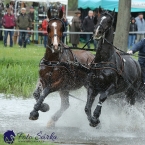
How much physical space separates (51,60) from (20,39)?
17.8 metres

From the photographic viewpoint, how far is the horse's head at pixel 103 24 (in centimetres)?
1022

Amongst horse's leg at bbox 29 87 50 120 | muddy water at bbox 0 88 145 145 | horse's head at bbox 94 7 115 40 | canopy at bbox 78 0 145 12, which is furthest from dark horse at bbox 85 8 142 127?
canopy at bbox 78 0 145 12

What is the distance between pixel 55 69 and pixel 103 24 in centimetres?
Result: 117

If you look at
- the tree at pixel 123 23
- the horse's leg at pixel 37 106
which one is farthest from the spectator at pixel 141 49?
the tree at pixel 123 23

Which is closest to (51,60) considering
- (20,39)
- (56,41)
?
(56,41)

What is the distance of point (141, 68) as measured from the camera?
12.1m

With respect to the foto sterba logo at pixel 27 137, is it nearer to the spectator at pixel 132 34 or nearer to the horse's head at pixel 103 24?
the horse's head at pixel 103 24

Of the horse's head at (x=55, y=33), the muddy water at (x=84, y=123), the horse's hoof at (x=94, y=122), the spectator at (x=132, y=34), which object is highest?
the horse's head at (x=55, y=33)

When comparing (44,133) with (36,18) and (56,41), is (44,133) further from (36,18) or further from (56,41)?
(36,18)

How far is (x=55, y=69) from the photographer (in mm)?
10555

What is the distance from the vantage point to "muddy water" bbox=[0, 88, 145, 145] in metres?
9.99

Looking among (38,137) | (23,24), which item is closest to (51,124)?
(38,137)

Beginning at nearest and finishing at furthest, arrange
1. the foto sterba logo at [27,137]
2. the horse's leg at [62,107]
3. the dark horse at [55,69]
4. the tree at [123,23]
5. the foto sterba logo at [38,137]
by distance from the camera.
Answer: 1. the foto sterba logo at [27,137]
2. the foto sterba logo at [38,137]
3. the dark horse at [55,69]
4. the horse's leg at [62,107]
5. the tree at [123,23]

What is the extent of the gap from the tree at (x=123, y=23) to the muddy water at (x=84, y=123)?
152 inches
